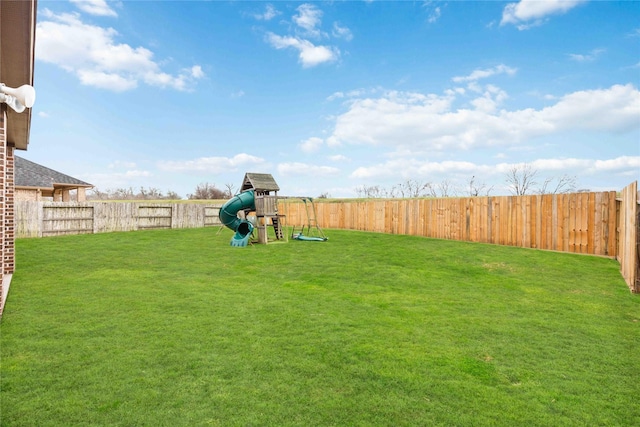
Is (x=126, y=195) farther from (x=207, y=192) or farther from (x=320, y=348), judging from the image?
(x=320, y=348)

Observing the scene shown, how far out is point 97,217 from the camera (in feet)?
51.5

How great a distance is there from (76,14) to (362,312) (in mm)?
12316

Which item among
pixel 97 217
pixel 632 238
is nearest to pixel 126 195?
pixel 97 217

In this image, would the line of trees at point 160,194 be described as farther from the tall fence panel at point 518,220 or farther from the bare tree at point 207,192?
the tall fence panel at point 518,220

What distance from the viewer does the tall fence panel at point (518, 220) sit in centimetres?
911

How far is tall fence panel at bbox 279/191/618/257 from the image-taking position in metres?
9.11

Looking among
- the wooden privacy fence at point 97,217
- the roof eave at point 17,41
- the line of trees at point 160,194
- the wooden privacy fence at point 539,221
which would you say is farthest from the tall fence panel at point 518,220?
the line of trees at point 160,194

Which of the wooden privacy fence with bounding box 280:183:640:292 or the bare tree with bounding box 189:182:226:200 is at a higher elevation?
the bare tree with bounding box 189:182:226:200

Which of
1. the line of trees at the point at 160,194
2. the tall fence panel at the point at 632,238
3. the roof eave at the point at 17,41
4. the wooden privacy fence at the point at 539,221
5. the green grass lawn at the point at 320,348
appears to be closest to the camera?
the green grass lawn at the point at 320,348

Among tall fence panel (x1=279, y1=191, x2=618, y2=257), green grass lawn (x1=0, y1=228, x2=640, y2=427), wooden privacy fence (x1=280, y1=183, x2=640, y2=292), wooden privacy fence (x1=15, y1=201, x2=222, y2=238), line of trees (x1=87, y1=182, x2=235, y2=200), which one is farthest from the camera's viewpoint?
line of trees (x1=87, y1=182, x2=235, y2=200)

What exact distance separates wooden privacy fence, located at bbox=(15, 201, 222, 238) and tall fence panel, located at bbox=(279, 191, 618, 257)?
10.9 m

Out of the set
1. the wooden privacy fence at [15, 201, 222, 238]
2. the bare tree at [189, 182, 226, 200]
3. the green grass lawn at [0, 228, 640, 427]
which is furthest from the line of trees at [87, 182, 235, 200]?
the green grass lawn at [0, 228, 640, 427]

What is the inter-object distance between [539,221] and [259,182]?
1042 cm

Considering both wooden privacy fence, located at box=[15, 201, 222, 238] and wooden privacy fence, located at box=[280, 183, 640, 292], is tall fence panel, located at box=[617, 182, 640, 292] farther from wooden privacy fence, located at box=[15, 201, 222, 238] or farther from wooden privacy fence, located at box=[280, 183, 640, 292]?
wooden privacy fence, located at box=[15, 201, 222, 238]
